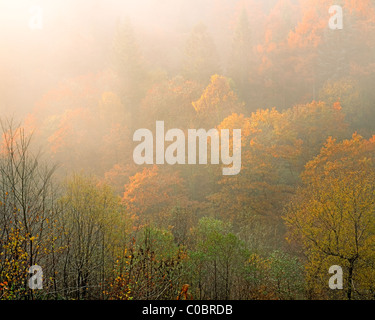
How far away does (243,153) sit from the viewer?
33.6m

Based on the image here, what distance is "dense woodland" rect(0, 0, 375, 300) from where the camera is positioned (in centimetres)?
1812

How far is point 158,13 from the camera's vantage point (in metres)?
80.2

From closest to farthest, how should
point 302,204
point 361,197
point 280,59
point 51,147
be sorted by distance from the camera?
point 361,197 → point 302,204 → point 51,147 → point 280,59

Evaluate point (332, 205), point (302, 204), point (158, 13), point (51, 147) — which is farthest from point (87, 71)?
point (332, 205)

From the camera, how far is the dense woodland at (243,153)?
1812 cm

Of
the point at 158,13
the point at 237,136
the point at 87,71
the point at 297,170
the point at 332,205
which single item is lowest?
the point at 332,205
